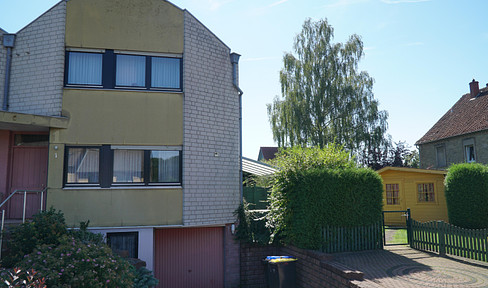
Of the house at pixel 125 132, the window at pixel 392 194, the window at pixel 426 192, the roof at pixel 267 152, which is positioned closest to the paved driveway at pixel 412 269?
the house at pixel 125 132

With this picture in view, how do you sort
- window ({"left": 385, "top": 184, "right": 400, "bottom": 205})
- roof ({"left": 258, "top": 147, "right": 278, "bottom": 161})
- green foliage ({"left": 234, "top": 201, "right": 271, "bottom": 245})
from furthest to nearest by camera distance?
roof ({"left": 258, "top": 147, "right": 278, "bottom": 161})
window ({"left": 385, "top": 184, "right": 400, "bottom": 205})
green foliage ({"left": 234, "top": 201, "right": 271, "bottom": 245})

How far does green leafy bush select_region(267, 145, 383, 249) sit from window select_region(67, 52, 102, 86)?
20.2 feet

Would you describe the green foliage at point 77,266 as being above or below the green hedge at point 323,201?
below

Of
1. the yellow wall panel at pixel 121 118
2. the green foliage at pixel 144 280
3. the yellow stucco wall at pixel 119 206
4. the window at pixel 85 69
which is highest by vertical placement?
the window at pixel 85 69

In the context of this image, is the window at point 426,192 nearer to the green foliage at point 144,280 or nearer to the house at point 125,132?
the house at point 125,132

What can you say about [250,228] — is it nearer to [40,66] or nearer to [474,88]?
[40,66]

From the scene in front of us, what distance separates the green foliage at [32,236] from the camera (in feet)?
26.9

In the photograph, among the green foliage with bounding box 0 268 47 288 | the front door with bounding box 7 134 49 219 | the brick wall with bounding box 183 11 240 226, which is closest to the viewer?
the green foliage with bounding box 0 268 47 288

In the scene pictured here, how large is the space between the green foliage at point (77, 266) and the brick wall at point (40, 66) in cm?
489

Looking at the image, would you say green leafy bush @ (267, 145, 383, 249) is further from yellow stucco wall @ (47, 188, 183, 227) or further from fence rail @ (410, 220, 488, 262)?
yellow stucco wall @ (47, 188, 183, 227)

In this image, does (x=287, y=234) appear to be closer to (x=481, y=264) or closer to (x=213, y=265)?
(x=213, y=265)

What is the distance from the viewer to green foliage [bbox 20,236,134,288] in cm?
661

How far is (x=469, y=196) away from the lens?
599 inches

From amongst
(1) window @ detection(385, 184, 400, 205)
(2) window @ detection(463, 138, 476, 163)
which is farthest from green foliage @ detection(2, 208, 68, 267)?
(2) window @ detection(463, 138, 476, 163)
